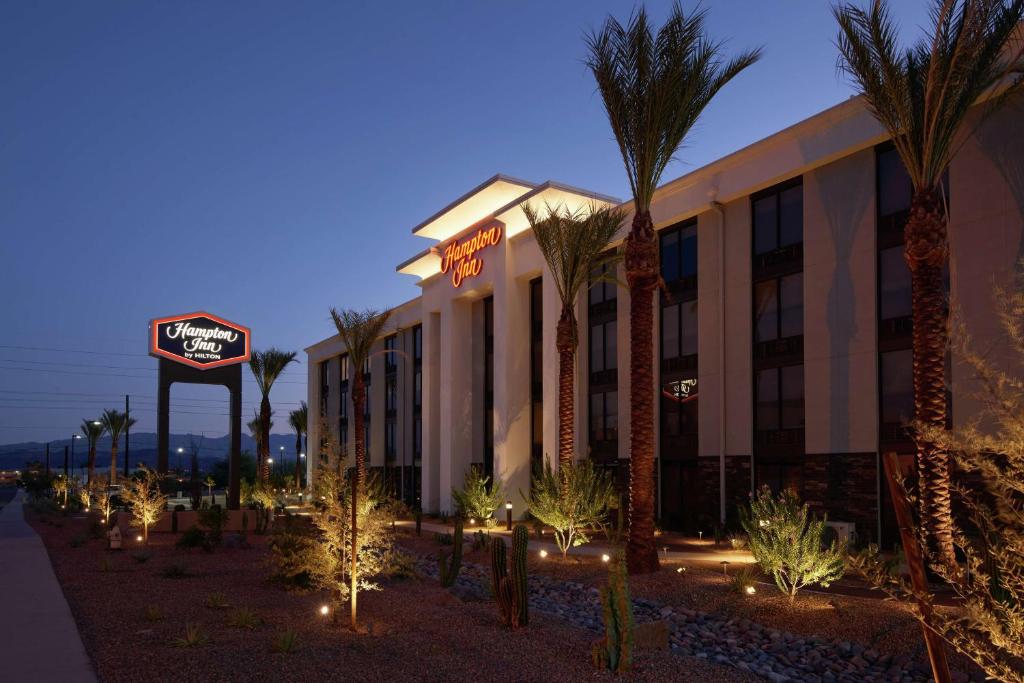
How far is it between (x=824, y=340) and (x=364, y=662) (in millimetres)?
18692

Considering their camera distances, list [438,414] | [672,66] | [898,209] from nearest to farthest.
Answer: [672,66], [898,209], [438,414]

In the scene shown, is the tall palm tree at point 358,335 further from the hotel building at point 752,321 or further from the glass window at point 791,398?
the glass window at point 791,398

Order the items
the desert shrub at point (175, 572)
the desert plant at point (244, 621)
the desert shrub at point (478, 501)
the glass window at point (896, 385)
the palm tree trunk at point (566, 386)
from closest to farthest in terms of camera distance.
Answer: the desert plant at point (244, 621)
the desert shrub at point (175, 572)
the glass window at point (896, 385)
the palm tree trunk at point (566, 386)
the desert shrub at point (478, 501)

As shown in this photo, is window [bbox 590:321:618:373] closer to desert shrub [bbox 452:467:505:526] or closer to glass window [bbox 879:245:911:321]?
desert shrub [bbox 452:467:505:526]

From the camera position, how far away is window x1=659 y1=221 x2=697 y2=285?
3052 centimetres

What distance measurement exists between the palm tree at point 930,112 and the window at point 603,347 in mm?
17842

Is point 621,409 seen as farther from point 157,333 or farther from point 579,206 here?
point 157,333

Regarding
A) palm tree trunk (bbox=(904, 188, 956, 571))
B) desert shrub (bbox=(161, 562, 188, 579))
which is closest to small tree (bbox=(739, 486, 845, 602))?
palm tree trunk (bbox=(904, 188, 956, 571))

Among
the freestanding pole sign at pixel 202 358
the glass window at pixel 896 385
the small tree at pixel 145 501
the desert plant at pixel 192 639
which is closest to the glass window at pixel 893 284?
the glass window at pixel 896 385

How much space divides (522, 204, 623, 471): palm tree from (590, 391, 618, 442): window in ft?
19.1

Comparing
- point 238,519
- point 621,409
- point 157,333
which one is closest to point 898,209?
point 621,409

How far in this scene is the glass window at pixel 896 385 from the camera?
23.0m

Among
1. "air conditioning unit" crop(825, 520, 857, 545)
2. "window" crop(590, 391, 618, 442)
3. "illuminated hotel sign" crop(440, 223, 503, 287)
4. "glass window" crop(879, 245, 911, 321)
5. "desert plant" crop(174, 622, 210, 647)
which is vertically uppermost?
"illuminated hotel sign" crop(440, 223, 503, 287)

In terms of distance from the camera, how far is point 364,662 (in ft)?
36.2
